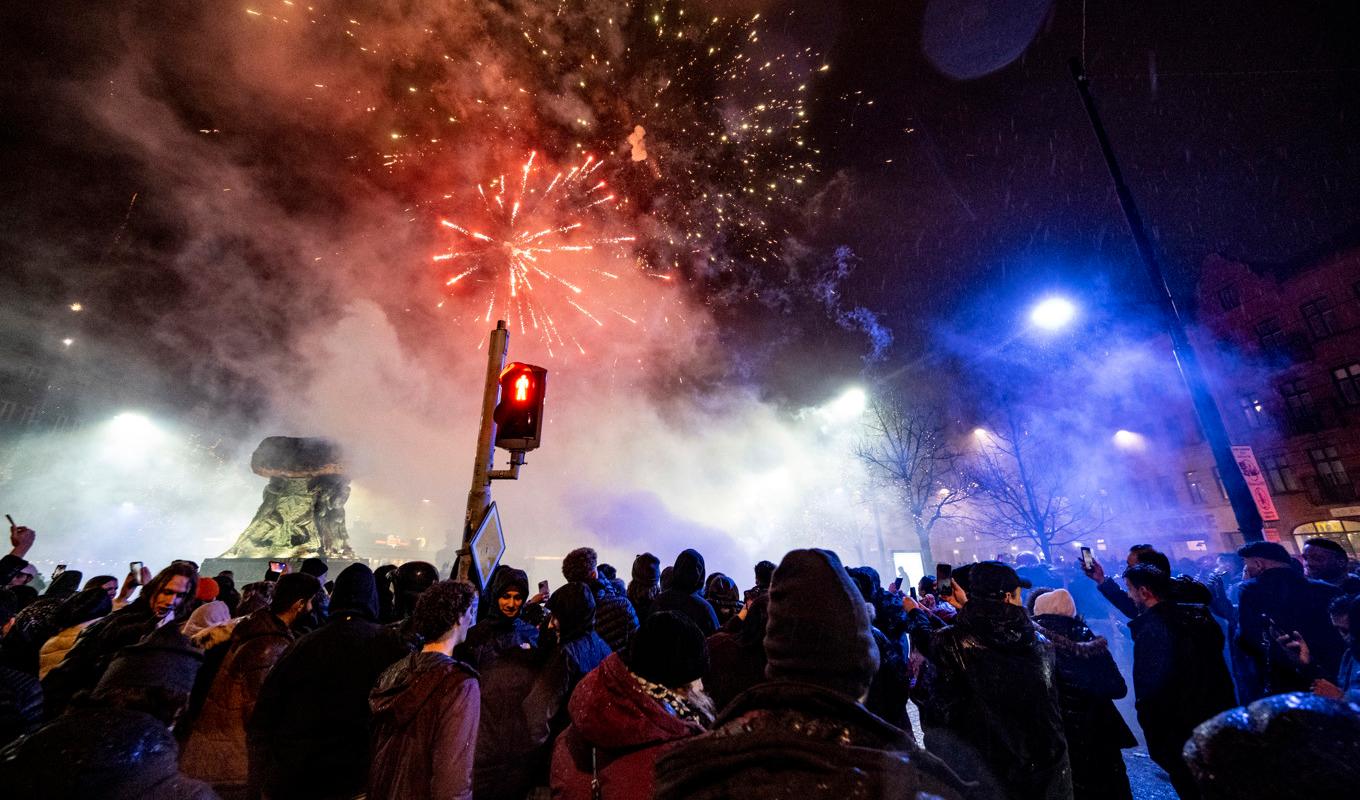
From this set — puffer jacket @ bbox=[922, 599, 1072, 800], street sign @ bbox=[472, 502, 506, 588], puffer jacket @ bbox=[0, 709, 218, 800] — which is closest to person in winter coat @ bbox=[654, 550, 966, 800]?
puffer jacket @ bbox=[0, 709, 218, 800]

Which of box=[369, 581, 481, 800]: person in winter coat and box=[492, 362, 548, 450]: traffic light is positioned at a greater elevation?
box=[492, 362, 548, 450]: traffic light

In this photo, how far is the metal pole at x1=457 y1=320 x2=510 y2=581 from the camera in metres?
5.05

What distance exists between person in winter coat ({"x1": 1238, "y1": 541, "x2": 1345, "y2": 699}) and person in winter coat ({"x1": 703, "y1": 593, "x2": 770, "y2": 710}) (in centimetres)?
420

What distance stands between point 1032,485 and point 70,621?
26.8 metres

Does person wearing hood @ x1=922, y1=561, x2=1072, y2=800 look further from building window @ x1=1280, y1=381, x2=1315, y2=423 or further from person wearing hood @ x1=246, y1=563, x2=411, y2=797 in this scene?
building window @ x1=1280, y1=381, x2=1315, y2=423

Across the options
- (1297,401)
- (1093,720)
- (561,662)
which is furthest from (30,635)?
(1297,401)

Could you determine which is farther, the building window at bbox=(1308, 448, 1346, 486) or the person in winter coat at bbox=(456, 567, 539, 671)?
the building window at bbox=(1308, 448, 1346, 486)

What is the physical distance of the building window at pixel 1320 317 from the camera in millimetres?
23938

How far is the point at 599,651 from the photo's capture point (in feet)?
12.3

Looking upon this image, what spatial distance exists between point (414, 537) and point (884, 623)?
258 ft

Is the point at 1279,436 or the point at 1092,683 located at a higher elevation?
the point at 1279,436

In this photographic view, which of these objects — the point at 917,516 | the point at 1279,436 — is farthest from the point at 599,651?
the point at 1279,436

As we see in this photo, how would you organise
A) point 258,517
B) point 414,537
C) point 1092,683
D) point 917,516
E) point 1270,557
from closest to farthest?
point 1092,683 < point 1270,557 < point 917,516 < point 258,517 < point 414,537

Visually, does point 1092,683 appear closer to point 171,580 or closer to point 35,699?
point 35,699
